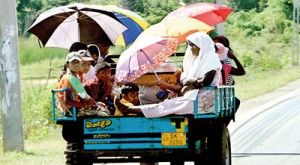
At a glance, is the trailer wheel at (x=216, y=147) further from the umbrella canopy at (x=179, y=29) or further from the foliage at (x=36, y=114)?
the foliage at (x=36, y=114)

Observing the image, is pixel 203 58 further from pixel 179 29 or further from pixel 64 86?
pixel 64 86

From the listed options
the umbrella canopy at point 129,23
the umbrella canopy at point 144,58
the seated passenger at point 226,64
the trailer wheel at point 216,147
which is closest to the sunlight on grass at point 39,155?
the umbrella canopy at point 129,23

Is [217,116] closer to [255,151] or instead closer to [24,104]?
[255,151]

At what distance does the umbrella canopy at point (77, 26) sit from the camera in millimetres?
11914

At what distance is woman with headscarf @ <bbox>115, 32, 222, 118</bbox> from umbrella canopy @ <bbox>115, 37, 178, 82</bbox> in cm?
26

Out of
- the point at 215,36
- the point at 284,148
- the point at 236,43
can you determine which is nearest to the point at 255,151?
the point at 284,148

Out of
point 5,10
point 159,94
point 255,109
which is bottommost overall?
point 255,109

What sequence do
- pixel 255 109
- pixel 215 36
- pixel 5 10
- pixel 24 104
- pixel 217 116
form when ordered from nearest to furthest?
1. pixel 217 116
2. pixel 215 36
3. pixel 5 10
4. pixel 24 104
5. pixel 255 109

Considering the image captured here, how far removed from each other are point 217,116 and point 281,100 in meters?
15.9

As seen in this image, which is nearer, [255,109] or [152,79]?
[152,79]

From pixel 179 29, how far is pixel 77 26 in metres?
2.78

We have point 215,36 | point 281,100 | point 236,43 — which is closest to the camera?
Answer: point 215,36

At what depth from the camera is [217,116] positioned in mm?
8625

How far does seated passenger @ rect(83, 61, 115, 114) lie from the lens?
9641 mm
